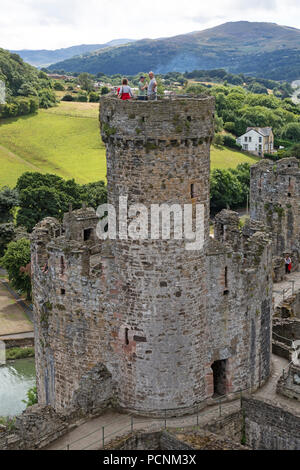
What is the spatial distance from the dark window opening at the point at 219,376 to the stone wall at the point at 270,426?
1.26 m

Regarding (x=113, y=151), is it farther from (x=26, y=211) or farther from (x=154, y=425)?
(x=26, y=211)

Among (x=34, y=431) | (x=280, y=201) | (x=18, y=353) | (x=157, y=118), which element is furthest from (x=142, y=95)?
(x=18, y=353)

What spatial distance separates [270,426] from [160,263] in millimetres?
7303

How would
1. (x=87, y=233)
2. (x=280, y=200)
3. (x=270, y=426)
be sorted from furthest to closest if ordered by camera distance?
(x=280, y=200) < (x=87, y=233) < (x=270, y=426)

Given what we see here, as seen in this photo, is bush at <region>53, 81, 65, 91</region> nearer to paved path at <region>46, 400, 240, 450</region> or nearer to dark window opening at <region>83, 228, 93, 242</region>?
dark window opening at <region>83, 228, 93, 242</region>

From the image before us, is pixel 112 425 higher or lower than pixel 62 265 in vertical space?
lower

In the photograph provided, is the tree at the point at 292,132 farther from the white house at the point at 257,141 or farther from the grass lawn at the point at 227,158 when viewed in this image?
the grass lawn at the point at 227,158

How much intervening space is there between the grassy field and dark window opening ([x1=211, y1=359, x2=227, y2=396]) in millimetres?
71228

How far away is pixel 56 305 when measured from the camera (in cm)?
2403

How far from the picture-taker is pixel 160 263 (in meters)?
21.8

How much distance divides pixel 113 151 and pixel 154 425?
380 inches

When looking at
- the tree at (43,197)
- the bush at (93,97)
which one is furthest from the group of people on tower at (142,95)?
the bush at (93,97)

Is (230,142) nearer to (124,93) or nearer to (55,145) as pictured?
(55,145)

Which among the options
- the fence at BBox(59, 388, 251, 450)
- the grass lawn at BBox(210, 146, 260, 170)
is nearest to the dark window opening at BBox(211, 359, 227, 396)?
the fence at BBox(59, 388, 251, 450)
